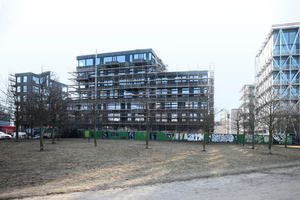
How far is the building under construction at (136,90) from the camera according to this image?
4634cm

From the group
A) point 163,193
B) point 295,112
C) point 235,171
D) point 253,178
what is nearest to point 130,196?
point 163,193

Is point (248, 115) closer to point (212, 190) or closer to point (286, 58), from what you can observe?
point (286, 58)

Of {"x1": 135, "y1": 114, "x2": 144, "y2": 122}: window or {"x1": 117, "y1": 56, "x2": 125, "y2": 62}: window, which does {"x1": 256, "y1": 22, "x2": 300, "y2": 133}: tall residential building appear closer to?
{"x1": 135, "y1": 114, "x2": 144, "y2": 122}: window

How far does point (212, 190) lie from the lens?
7555 mm

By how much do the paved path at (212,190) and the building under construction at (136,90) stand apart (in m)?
33.9

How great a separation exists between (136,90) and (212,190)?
45.0 m

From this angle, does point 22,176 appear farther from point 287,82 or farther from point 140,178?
point 287,82

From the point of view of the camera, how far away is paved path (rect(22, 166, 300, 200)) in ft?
22.1

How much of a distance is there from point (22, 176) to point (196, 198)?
A: 7.11 metres

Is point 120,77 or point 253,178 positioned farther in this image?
point 120,77

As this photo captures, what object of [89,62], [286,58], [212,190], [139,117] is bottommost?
[212,190]

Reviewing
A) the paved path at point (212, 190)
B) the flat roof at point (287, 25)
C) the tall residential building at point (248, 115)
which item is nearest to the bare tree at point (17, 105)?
the paved path at point (212, 190)

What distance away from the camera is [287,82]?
43375 millimetres

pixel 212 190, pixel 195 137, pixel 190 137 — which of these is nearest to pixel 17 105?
pixel 190 137
